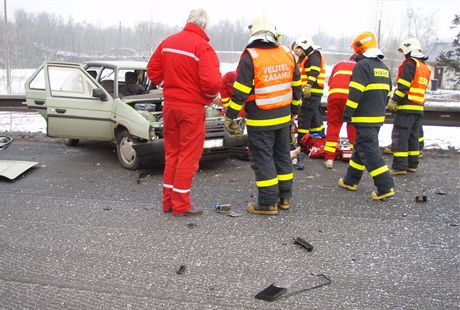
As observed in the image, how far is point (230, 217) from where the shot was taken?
4.81m

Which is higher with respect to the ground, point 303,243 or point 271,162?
point 271,162

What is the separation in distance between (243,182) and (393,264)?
2738 mm

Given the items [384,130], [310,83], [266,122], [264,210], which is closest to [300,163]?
[310,83]

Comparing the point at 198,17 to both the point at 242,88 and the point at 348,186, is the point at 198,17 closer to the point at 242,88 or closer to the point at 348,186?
the point at 242,88

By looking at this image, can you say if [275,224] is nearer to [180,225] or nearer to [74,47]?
[180,225]

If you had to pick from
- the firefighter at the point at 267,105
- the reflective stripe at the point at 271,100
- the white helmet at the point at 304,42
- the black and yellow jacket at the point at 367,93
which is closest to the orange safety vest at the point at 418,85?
the black and yellow jacket at the point at 367,93

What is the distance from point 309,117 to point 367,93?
245 cm

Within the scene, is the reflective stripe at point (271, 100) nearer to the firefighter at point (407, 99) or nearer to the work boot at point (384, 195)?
the work boot at point (384, 195)

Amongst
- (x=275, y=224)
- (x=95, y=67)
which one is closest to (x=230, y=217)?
(x=275, y=224)

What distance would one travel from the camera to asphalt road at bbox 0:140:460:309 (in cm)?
321

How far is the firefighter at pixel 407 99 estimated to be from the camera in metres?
6.34

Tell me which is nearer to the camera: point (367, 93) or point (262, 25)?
point (262, 25)

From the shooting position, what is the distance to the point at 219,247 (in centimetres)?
403

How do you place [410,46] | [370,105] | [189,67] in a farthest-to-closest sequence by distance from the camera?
[410,46], [370,105], [189,67]
